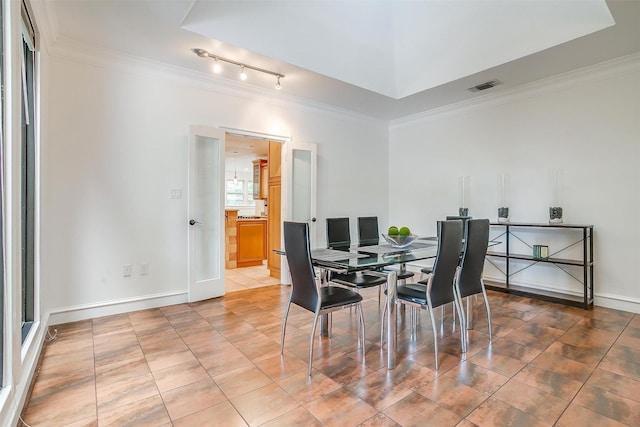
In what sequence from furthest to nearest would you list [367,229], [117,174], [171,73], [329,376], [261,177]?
[261,177] < [367,229] < [171,73] < [117,174] < [329,376]

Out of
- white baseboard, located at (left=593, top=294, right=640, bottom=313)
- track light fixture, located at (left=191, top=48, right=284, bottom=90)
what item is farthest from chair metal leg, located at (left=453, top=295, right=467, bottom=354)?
track light fixture, located at (left=191, top=48, right=284, bottom=90)

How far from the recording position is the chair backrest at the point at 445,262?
2.25 m

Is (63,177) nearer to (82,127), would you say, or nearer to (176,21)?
(82,127)

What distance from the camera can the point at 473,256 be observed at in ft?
8.38

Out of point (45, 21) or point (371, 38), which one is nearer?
point (45, 21)

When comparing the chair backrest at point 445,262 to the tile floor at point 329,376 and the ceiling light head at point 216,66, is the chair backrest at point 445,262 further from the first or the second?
the ceiling light head at point 216,66

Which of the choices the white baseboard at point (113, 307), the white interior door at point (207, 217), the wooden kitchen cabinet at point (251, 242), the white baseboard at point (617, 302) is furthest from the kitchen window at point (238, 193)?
the white baseboard at point (617, 302)

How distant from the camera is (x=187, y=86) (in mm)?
3750

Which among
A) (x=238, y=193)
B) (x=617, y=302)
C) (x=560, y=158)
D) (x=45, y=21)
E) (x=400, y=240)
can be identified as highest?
(x=45, y=21)

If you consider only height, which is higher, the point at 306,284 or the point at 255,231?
the point at 255,231

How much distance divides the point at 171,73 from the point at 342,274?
115 inches

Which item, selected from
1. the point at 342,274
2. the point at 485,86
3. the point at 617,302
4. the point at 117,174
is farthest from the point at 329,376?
the point at 485,86

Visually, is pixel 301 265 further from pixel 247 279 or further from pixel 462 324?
pixel 247 279

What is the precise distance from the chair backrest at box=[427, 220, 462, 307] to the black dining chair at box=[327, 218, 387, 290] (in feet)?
2.16
